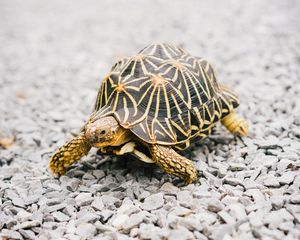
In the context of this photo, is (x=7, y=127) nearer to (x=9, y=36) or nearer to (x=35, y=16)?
(x=9, y=36)

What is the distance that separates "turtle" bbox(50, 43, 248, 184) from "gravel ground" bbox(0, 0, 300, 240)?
0.66 feet

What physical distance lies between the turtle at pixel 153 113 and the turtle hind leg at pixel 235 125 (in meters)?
0.26

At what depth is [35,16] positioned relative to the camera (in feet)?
24.9

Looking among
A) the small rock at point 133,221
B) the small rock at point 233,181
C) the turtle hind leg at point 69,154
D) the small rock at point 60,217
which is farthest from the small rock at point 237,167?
the small rock at point 60,217

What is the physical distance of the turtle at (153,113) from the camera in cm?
257

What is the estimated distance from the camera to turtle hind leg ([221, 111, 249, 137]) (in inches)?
127

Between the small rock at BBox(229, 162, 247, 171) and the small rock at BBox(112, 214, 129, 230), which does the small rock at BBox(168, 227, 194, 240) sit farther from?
the small rock at BBox(229, 162, 247, 171)

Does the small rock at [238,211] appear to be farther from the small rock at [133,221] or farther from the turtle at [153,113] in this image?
the small rock at [133,221]

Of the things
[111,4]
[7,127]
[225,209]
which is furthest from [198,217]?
[111,4]

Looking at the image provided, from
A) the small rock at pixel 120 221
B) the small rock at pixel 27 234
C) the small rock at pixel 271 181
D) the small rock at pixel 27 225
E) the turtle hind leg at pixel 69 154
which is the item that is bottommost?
the small rock at pixel 27 234

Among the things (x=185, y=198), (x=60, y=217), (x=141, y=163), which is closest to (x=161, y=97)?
(x=141, y=163)

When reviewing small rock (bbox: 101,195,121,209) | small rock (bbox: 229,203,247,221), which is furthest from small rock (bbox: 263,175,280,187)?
small rock (bbox: 101,195,121,209)

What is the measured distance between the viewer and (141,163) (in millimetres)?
2947

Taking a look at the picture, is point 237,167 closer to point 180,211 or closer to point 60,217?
point 180,211
